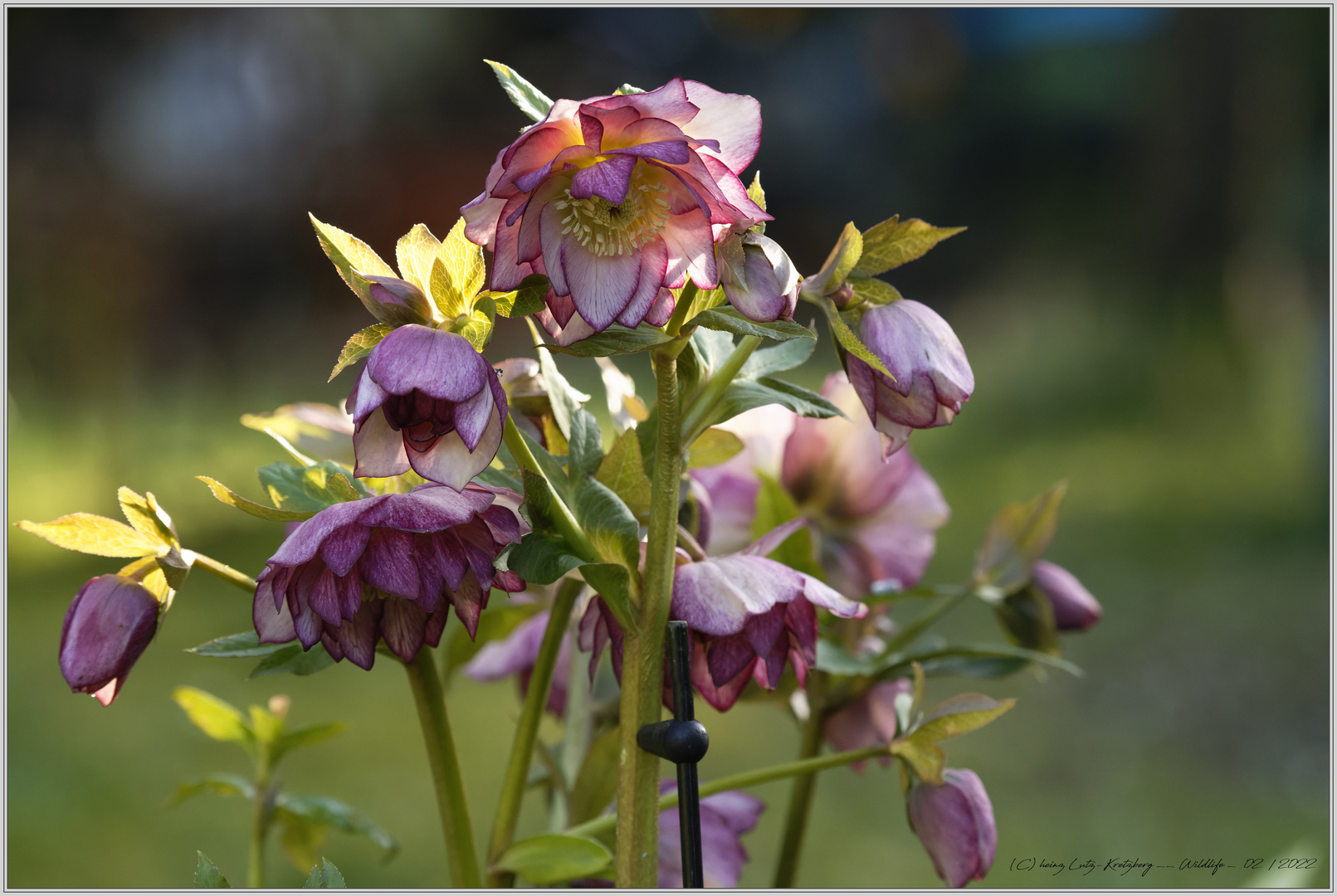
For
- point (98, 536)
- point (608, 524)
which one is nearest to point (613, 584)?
point (608, 524)

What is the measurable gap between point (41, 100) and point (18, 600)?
1538 millimetres

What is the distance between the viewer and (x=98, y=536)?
0.24 metres

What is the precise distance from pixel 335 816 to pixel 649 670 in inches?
6.0

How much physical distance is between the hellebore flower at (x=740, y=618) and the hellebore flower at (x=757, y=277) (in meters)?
0.06

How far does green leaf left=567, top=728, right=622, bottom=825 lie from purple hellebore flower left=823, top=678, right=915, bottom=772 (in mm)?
78

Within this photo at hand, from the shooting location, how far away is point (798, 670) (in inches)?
9.9

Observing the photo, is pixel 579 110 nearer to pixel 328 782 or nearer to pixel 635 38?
pixel 328 782

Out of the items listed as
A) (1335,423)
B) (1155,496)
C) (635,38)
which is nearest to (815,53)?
(635,38)

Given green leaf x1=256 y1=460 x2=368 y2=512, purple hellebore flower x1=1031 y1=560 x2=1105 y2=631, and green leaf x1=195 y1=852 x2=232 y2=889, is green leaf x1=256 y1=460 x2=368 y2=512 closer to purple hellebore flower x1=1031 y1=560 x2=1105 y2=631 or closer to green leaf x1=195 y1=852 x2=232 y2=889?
green leaf x1=195 y1=852 x2=232 y2=889

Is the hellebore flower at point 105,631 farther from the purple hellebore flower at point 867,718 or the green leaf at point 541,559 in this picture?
the purple hellebore flower at point 867,718

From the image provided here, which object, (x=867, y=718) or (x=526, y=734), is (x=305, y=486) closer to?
(x=526, y=734)

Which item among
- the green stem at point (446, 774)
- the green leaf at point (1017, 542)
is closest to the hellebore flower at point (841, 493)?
the green leaf at point (1017, 542)

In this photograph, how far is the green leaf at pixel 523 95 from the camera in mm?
219

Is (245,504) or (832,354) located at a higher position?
(245,504)
